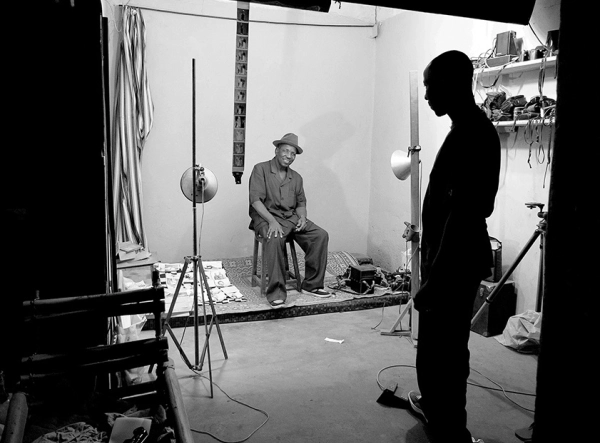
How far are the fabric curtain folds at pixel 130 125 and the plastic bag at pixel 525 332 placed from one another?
357 cm

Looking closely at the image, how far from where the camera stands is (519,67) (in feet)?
14.1

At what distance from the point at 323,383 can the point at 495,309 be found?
5.81 ft

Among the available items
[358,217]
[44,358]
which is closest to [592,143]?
[44,358]

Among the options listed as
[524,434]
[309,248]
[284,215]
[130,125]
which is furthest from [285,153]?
[524,434]

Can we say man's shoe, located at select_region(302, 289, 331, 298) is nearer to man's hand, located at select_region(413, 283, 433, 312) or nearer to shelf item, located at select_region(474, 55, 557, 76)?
shelf item, located at select_region(474, 55, 557, 76)

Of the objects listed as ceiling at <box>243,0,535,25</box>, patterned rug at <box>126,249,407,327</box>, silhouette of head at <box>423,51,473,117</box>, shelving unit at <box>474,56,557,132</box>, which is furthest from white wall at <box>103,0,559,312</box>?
silhouette of head at <box>423,51,473,117</box>

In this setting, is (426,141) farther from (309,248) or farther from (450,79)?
(450,79)

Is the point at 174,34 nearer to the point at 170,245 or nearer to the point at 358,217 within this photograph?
the point at 170,245

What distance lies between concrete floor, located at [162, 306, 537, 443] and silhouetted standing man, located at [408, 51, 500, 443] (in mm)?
128

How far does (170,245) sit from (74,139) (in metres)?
3.75

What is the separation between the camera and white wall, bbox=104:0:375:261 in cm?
585

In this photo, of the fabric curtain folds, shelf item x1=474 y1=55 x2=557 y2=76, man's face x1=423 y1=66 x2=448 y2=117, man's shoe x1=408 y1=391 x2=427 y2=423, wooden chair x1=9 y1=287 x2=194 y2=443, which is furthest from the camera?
the fabric curtain folds

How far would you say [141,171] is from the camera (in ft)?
19.2

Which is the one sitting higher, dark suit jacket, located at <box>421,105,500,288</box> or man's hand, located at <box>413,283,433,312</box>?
dark suit jacket, located at <box>421,105,500,288</box>
